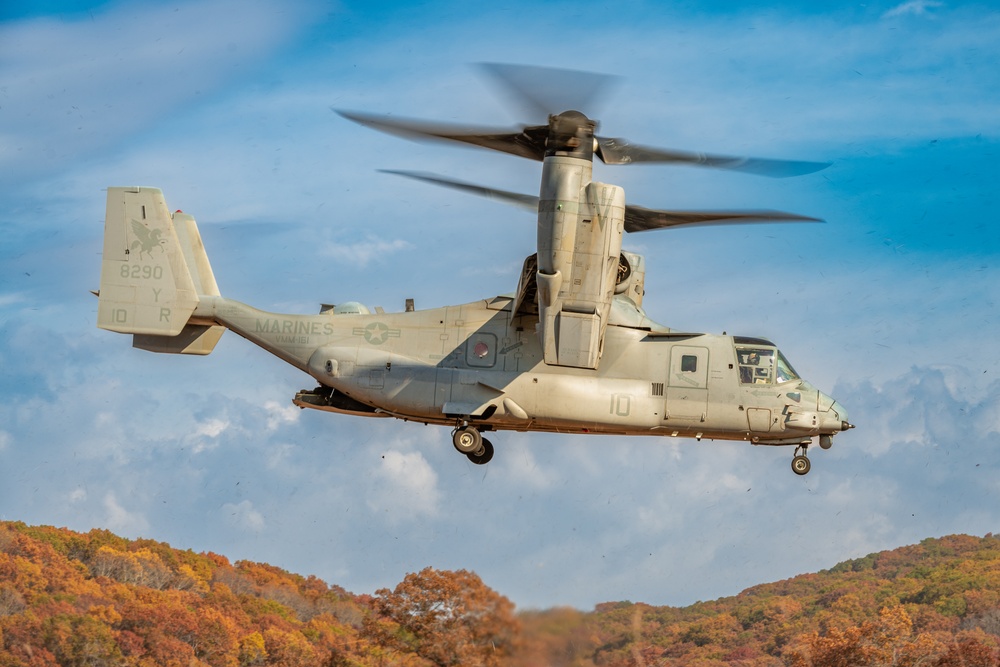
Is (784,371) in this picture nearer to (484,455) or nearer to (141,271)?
(484,455)

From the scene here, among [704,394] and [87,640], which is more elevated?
[704,394]

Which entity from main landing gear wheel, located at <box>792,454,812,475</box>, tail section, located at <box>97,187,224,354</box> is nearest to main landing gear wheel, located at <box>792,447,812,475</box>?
main landing gear wheel, located at <box>792,454,812,475</box>

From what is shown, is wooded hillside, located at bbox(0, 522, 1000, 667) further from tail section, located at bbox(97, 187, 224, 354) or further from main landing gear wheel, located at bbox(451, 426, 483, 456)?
tail section, located at bbox(97, 187, 224, 354)

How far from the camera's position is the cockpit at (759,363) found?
84.3 ft

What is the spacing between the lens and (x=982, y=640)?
37094 mm

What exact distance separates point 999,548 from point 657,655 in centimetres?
2588

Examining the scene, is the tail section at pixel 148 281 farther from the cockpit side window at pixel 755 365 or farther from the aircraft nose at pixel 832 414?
the aircraft nose at pixel 832 414

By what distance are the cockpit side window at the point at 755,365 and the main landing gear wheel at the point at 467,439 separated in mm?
4983

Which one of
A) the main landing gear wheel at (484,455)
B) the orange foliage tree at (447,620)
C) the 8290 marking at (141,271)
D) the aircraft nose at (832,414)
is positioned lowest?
the orange foliage tree at (447,620)

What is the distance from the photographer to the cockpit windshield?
25703 millimetres

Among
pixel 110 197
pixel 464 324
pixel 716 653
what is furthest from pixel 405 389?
pixel 716 653

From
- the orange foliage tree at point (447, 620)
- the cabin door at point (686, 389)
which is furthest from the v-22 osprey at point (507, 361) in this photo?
the orange foliage tree at point (447, 620)

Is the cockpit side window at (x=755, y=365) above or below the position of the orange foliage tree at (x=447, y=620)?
above

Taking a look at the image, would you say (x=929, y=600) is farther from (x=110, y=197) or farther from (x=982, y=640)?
(x=110, y=197)
